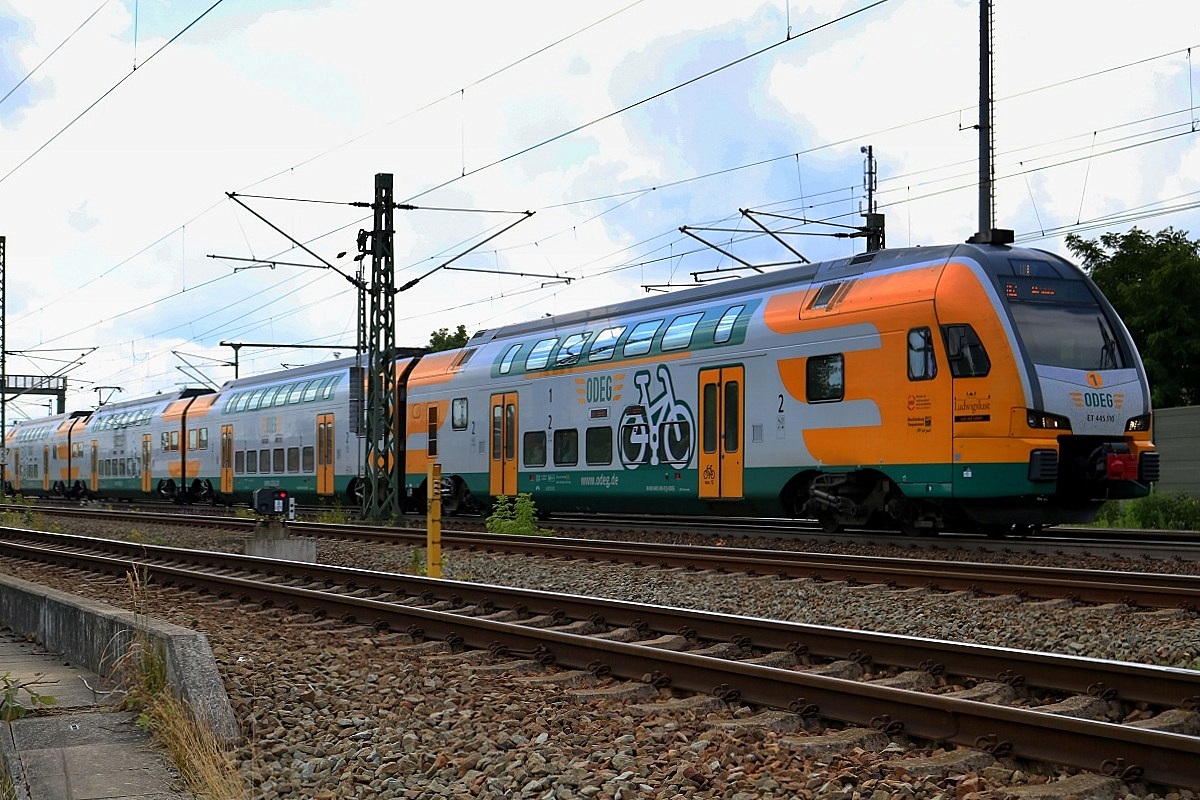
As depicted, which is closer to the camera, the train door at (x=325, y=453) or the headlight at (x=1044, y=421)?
the headlight at (x=1044, y=421)

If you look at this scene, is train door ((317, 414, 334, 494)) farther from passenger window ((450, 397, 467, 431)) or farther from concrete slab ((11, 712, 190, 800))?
concrete slab ((11, 712, 190, 800))

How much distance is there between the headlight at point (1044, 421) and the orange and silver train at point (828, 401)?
3cm

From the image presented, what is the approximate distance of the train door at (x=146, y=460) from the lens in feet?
142

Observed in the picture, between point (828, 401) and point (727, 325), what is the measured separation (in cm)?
241

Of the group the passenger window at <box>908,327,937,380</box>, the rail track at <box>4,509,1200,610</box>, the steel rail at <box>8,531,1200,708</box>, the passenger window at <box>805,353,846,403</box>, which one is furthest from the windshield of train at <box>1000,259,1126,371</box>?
the steel rail at <box>8,531,1200,708</box>

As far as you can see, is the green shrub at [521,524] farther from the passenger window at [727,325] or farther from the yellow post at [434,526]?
the yellow post at [434,526]

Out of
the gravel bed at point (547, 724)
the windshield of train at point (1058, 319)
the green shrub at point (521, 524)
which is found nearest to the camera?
the gravel bed at point (547, 724)

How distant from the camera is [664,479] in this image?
1922 centimetres

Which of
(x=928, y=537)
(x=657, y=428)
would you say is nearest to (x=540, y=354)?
(x=657, y=428)

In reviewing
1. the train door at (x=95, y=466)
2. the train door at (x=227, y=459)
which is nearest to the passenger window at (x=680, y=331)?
the train door at (x=227, y=459)

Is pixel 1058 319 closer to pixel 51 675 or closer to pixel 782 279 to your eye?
pixel 782 279

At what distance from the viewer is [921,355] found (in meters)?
15.2

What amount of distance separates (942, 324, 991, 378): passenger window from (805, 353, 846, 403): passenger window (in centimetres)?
164

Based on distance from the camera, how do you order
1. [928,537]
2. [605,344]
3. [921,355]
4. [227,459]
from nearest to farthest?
[921,355] < [928,537] < [605,344] < [227,459]
